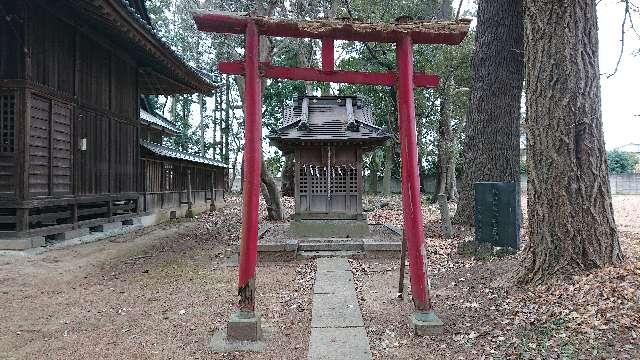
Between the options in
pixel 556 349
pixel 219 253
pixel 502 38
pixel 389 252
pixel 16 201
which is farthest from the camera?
pixel 502 38

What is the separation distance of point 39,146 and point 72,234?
2504 millimetres

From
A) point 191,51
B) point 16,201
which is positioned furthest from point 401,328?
point 191,51

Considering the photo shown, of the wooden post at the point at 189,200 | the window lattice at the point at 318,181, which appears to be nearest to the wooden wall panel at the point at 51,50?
the window lattice at the point at 318,181

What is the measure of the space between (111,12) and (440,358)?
9338mm

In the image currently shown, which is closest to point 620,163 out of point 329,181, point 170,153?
point 170,153

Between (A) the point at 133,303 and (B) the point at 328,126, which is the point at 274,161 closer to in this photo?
(B) the point at 328,126

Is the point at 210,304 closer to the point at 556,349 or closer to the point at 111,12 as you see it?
the point at 556,349

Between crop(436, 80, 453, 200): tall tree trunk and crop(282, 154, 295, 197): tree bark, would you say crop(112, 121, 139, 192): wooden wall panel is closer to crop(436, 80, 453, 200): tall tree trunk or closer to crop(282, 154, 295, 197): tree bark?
crop(282, 154, 295, 197): tree bark

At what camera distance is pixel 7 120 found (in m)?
9.82

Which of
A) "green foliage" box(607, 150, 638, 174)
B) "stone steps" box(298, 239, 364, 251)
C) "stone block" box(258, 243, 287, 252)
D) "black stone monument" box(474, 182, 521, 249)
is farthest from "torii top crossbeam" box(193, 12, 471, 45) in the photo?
"green foliage" box(607, 150, 638, 174)

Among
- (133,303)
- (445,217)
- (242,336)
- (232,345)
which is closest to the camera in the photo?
(232,345)

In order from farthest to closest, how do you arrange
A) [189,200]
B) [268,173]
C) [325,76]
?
[189,200], [268,173], [325,76]

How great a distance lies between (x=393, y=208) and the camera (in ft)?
80.9

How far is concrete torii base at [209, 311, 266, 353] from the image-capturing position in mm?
4844
